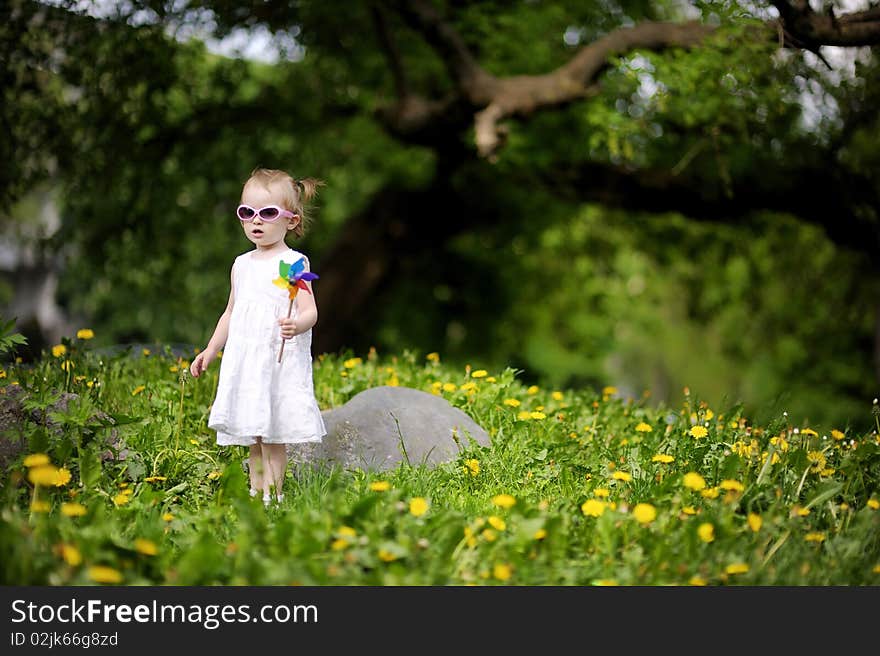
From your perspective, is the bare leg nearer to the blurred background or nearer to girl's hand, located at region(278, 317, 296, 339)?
girl's hand, located at region(278, 317, 296, 339)

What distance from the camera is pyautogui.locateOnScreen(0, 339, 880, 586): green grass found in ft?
9.32

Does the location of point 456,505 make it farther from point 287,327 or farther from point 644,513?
point 287,327

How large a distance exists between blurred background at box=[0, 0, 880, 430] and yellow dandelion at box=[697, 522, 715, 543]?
180 cm

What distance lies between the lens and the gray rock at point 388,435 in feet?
13.9

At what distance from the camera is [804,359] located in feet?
39.5

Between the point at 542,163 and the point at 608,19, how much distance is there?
6.13 feet

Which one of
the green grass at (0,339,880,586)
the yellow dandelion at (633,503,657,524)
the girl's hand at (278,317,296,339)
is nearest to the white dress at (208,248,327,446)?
Answer: the girl's hand at (278,317,296,339)

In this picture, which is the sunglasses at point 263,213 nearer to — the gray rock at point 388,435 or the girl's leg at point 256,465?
the girl's leg at point 256,465

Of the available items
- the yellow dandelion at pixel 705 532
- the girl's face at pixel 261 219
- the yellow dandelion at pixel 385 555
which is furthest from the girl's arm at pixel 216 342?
the yellow dandelion at pixel 705 532

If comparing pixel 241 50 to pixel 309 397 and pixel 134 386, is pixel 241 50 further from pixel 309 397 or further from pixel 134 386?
pixel 309 397

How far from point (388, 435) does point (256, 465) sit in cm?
85

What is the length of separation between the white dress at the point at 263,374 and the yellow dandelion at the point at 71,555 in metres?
0.98

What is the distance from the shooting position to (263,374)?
3.60m
